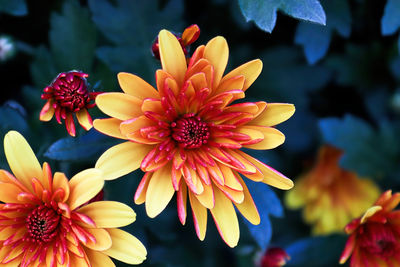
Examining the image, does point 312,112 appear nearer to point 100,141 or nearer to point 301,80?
point 301,80

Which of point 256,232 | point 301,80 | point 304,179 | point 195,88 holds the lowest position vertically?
point 304,179

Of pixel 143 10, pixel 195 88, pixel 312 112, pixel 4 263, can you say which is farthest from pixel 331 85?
pixel 4 263

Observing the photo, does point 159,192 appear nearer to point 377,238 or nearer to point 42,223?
point 42,223

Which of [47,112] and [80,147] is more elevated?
[47,112]

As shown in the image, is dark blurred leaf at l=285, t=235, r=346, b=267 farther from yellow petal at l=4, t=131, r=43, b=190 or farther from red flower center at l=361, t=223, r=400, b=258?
yellow petal at l=4, t=131, r=43, b=190

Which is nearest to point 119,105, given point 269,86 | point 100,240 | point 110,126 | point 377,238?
point 110,126

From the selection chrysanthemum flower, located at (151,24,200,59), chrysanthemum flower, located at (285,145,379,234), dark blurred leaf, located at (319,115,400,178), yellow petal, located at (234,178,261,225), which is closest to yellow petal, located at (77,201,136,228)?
yellow petal, located at (234,178,261,225)
